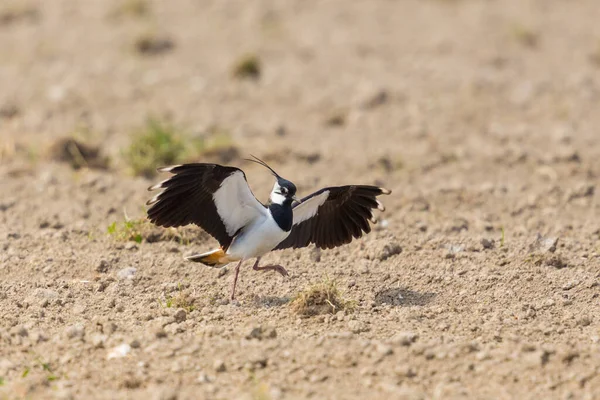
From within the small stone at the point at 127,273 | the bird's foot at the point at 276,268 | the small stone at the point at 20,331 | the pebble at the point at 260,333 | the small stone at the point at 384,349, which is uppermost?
the small stone at the point at 127,273

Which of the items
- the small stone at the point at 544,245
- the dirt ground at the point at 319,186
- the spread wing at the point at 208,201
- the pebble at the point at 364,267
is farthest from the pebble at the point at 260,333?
the small stone at the point at 544,245

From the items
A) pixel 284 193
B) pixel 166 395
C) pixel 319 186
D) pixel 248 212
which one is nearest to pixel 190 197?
pixel 248 212

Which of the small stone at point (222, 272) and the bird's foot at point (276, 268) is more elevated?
the bird's foot at point (276, 268)

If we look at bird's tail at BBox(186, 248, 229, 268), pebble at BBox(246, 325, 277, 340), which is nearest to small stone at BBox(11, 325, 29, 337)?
bird's tail at BBox(186, 248, 229, 268)

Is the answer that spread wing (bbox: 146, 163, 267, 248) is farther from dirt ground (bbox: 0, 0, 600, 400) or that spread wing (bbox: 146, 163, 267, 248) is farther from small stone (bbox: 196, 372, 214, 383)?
small stone (bbox: 196, 372, 214, 383)

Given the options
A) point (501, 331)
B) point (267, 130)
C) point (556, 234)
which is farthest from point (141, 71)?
Answer: point (501, 331)

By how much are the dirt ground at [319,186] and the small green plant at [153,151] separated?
0.63ft

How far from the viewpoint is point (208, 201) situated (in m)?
5.83

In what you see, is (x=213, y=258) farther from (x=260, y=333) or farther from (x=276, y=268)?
(x=260, y=333)

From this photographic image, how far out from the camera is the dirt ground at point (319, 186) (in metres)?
5.00

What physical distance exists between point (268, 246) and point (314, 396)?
4.50ft

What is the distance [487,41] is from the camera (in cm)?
1400

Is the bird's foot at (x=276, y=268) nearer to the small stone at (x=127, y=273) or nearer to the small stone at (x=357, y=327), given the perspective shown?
the small stone at (x=357, y=327)

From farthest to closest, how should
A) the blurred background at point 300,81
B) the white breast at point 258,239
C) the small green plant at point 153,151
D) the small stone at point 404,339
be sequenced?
1. the blurred background at point 300,81
2. the small green plant at point 153,151
3. the white breast at point 258,239
4. the small stone at point 404,339
